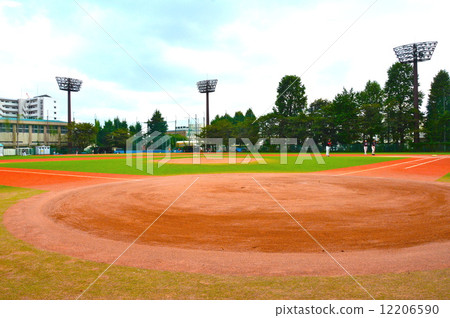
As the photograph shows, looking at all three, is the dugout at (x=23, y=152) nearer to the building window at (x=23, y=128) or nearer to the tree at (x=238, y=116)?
the building window at (x=23, y=128)

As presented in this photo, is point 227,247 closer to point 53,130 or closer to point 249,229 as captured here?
point 249,229

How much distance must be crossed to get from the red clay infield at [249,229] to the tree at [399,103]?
54966mm

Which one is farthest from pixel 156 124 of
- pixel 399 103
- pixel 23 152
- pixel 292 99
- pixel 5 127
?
pixel 399 103

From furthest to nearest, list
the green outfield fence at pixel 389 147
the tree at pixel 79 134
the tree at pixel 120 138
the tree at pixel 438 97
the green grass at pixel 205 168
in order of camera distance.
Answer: the tree at pixel 120 138 → the tree at pixel 438 97 → the tree at pixel 79 134 → the green outfield fence at pixel 389 147 → the green grass at pixel 205 168

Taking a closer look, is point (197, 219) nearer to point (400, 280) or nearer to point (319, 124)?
point (400, 280)

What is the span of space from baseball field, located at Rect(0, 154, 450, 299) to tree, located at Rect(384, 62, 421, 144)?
5612 cm

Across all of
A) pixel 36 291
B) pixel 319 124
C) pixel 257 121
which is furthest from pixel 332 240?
pixel 257 121

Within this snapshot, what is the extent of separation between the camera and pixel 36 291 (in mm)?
3268

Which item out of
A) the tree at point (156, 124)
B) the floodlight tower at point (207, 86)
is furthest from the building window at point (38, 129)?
the floodlight tower at point (207, 86)

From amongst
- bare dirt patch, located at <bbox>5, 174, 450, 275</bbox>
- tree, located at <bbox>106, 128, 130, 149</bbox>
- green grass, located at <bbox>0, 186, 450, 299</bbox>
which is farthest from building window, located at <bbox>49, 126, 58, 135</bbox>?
green grass, located at <bbox>0, 186, 450, 299</bbox>

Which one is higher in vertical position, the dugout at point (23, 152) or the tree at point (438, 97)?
the tree at point (438, 97)

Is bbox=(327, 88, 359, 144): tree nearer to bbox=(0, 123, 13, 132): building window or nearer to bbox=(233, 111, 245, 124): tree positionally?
bbox=(233, 111, 245, 124): tree

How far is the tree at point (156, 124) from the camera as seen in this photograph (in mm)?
97500

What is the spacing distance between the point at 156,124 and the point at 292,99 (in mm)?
47649
